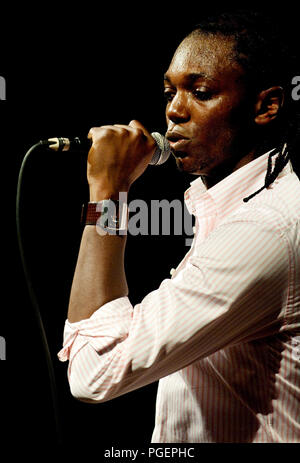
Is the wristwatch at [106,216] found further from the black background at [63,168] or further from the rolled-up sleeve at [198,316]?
the black background at [63,168]

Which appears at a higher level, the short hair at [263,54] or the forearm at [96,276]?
the short hair at [263,54]

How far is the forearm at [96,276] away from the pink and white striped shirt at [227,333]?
26 mm

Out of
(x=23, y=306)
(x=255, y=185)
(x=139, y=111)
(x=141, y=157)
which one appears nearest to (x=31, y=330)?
(x=23, y=306)

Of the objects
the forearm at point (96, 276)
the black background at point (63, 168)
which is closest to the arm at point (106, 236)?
the forearm at point (96, 276)

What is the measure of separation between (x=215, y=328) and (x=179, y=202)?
1233mm

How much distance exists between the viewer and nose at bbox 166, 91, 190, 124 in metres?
1.20

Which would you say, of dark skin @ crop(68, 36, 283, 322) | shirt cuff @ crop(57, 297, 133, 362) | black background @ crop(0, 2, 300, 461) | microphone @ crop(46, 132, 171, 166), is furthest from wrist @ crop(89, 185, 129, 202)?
black background @ crop(0, 2, 300, 461)

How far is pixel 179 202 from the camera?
2146mm

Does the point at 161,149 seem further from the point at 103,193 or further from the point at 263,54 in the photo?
the point at 263,54

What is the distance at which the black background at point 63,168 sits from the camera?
2061mm

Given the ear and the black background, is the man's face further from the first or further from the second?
the black background

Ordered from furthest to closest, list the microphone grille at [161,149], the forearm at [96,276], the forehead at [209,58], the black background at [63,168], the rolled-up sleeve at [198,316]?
the black background at [63,168] → the microphone grille at [161,149] → the forehead at [209,58] → the forearm at [96,276] → the rolled-up sleeve at [198,316]

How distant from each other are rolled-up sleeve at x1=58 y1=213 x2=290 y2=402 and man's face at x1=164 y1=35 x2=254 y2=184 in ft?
0.87

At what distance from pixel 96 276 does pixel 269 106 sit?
1.96ft
